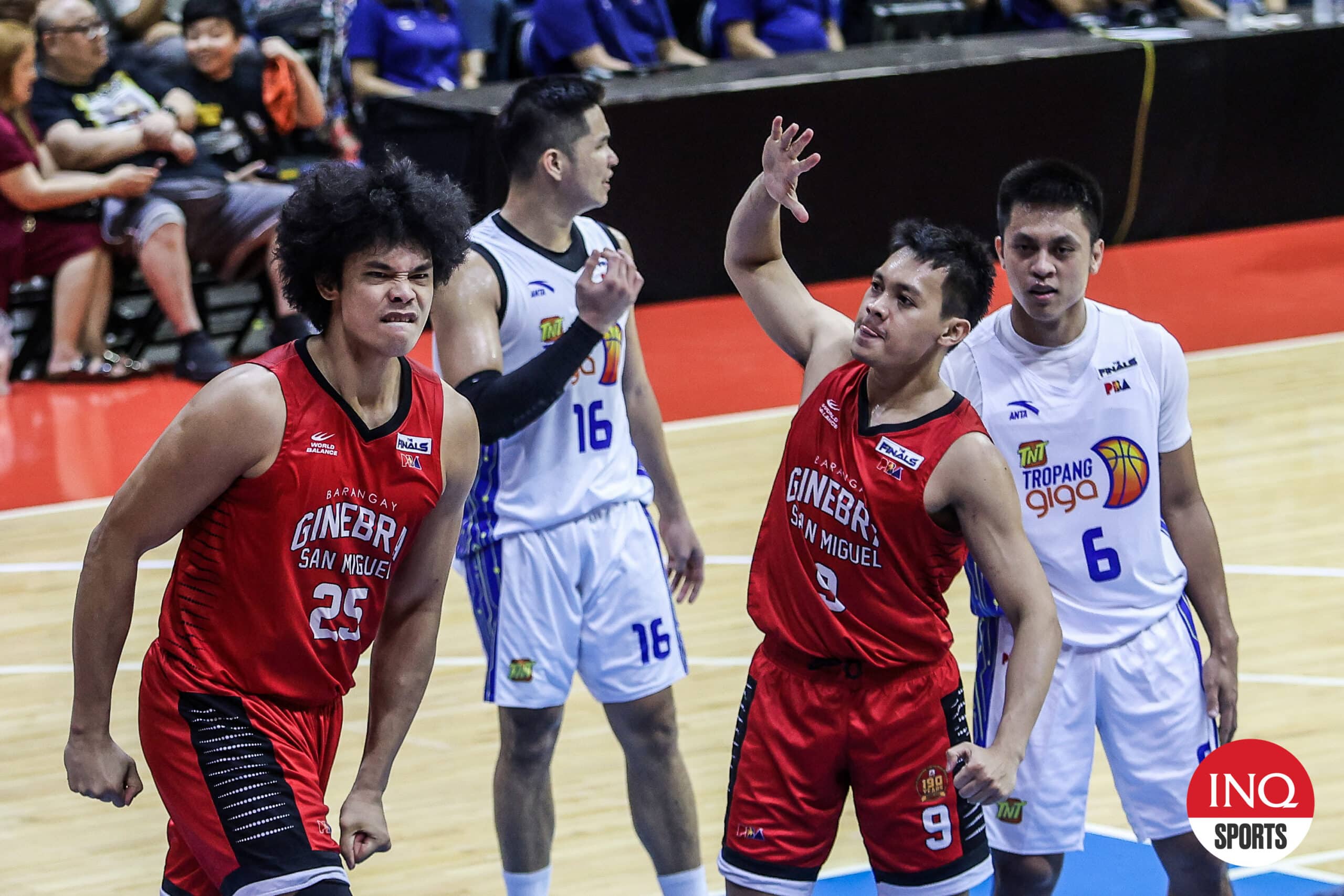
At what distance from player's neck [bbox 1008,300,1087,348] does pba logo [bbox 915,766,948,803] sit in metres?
1.03

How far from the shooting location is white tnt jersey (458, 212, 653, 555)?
474 centimetres

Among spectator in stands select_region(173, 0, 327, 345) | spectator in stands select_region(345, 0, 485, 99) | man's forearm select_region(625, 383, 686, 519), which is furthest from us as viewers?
spectator in stands select_region(345, 0, 485, 99)

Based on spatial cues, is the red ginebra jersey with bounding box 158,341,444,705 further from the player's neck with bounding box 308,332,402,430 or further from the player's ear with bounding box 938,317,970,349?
the player's ear with bounding box 938,317,970,349

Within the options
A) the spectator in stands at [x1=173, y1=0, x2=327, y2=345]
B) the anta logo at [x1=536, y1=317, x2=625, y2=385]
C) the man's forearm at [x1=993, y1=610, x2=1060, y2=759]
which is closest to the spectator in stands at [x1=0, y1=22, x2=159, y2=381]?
the spectator in stands at [x1=173, y1=0, x2=327, y2=345]

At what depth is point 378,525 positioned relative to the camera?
11.1ft

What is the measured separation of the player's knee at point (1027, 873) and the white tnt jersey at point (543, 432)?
1.37 m

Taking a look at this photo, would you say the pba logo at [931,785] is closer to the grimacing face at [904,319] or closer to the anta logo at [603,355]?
the grimacing face at [904,319]

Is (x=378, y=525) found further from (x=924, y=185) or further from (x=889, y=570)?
(x=924, y=185)

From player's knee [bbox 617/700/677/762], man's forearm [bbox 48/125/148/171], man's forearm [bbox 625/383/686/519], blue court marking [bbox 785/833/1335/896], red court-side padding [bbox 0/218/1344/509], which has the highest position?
man's forearm [bbox 625/383/686/519]

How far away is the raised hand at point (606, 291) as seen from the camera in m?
4.38

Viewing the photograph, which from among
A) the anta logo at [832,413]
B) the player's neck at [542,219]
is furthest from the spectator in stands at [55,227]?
the anta logo at [832,413]

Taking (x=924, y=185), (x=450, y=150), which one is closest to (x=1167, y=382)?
(x=450, y=150)

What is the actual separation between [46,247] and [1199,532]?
23.5 ft

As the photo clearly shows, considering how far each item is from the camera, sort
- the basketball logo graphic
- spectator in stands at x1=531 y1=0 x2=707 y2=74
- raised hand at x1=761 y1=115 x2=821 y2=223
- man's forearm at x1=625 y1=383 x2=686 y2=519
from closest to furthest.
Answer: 1. raised hand at x1=761 y1=115 x2=821 y2=223
2. the basketball logo graphic
3. man's forearm at x1=625 y1=383 x2=686 y2=519
4. spectator in stands at x1=531 y1=0 x2=707 y2=74
